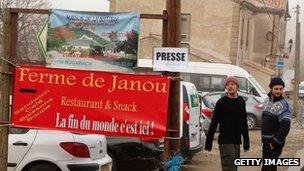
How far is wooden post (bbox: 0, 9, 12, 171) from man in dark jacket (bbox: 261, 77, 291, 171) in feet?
11.1

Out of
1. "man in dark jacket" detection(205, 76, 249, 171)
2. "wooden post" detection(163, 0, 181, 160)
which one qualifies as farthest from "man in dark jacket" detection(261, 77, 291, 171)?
"wooden post" detection(163, 0, 181, 160)

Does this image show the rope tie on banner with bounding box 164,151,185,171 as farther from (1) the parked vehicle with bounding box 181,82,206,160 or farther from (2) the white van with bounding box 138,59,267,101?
(2) the white van with bounding box 138,59,267,101

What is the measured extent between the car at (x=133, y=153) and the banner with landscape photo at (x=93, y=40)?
10.8 ft

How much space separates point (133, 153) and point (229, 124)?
104 inches

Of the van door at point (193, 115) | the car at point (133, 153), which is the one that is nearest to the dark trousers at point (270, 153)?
the car at point (133, 153)

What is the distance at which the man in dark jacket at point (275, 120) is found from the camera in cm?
797

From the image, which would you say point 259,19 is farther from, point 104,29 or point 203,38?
point 104,29

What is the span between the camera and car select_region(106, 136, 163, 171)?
33.7ft

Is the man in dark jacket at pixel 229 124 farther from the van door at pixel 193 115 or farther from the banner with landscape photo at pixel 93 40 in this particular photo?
the van door at pixel 193 115

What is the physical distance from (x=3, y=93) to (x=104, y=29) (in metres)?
1.47

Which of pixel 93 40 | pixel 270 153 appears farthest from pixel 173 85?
pixel 270 153

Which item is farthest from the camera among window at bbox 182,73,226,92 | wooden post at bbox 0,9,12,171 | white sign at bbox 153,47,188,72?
window at bbox 182,73,226,92

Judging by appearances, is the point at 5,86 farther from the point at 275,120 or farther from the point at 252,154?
the point at 252,154

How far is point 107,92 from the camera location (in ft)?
22.8
